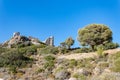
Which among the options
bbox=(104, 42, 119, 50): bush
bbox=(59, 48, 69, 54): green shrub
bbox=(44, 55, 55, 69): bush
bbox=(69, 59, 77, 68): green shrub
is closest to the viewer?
bbox=(69, 59, 77, 68): green shrub

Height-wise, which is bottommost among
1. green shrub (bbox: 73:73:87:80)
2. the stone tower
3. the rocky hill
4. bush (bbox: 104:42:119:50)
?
green shrub (bbox: 73:73:87:80)

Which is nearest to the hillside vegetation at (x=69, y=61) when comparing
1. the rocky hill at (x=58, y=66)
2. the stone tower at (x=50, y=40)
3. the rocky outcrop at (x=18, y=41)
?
the rocky hill at (x=58, y=66)

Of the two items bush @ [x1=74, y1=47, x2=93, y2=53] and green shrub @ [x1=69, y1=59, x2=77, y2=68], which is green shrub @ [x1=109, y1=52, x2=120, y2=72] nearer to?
green shrub @ [x1=69, y1=59, x2=77, y2=68]

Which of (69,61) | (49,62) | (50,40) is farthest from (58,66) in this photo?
(50,40)

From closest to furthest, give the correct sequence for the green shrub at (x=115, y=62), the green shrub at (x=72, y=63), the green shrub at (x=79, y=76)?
the green shrub at (x=79, y=76) < the green shrub at (x=115, y=62) < the green shrub at (x=72, y=63)

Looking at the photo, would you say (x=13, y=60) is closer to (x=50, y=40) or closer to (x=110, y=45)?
(x=110, y=45)

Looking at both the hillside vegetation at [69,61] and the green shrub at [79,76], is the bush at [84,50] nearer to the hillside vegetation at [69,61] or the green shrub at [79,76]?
the hillside vegetation at [69,61]

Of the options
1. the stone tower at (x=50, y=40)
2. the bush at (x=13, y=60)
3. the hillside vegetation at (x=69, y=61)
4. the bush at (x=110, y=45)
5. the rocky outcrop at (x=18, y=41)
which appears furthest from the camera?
the stone tower at (x=50, y=40)

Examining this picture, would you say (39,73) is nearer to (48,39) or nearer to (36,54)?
(36,54)

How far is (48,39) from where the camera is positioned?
77.5m

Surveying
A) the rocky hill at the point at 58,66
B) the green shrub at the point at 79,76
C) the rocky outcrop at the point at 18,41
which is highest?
the rocky outcrop at the point at 18,41

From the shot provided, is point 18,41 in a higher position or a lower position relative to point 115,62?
higher

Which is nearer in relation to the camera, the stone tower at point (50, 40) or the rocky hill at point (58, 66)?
the rocky hill at point (58, 66)

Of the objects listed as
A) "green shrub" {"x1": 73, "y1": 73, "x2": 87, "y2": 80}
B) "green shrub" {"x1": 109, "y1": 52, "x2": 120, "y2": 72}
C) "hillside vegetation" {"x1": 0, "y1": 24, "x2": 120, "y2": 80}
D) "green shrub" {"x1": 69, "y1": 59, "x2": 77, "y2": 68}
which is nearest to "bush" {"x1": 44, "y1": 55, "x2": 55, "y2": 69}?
"hillside vegetation" {"x1": 0, "y1": 24, "x2": 120, "y2": 80}
